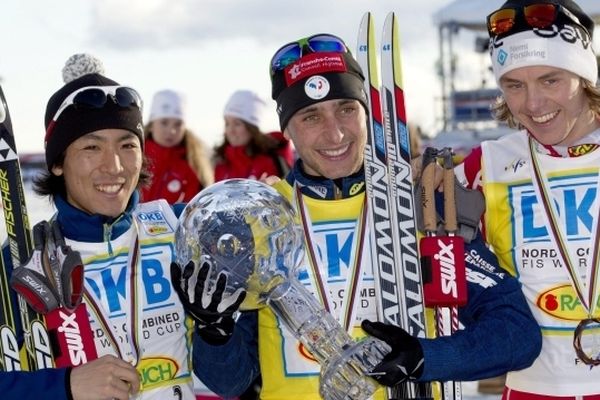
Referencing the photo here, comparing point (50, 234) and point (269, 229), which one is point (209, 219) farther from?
point (50, 234)

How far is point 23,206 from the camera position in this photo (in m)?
3.74

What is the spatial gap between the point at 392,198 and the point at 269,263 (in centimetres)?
62

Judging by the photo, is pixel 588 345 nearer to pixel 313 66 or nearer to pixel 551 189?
pixel 551 189

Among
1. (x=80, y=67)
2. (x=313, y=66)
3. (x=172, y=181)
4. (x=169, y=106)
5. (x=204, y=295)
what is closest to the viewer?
(x=204, y=295)

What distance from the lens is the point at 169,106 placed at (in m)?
8.57

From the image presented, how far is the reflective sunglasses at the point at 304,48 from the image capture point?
362cm

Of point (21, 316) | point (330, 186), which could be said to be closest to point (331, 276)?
point (330, 186)

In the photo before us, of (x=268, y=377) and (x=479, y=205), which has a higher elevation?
(x=479, y=205)

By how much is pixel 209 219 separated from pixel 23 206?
0.98 m

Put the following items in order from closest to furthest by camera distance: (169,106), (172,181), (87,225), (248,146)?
(87,225), (172,181), (248,146), (169,106)

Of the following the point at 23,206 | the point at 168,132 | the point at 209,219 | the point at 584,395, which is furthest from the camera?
the point at 168,132

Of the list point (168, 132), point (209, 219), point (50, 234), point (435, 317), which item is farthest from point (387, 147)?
point (168, 132)

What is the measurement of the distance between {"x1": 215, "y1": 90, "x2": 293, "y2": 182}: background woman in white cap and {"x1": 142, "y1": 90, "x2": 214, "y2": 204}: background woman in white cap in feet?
0.55

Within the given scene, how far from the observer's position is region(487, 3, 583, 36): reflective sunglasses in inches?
141
